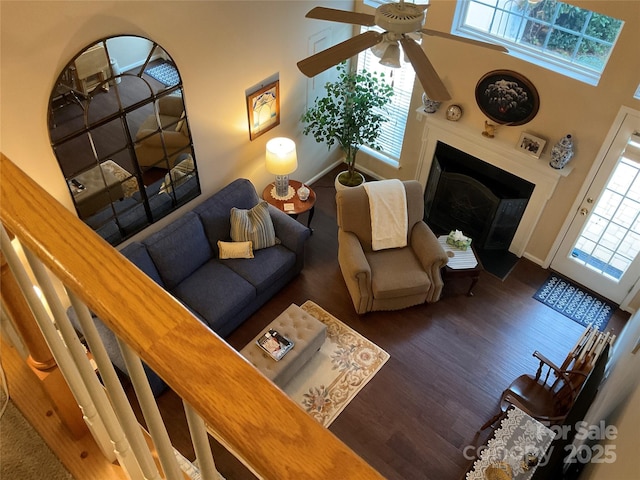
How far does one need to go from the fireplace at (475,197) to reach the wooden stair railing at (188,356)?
17.1 feet

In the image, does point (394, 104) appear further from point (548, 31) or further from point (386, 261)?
point (386, 261)

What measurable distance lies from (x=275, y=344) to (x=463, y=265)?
210 centimetres

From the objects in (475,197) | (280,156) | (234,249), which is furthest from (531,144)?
(234,249)

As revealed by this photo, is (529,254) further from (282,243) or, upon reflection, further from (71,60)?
(71,60)

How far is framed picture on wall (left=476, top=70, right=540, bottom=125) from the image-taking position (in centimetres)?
493

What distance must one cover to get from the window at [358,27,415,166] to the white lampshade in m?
1.35

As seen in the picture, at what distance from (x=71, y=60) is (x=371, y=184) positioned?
289cm

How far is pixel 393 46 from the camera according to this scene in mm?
2811

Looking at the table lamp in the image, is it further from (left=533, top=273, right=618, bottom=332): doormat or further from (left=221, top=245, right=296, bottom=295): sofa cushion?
(left=533, top=273, right=618, bottom=332): doormat

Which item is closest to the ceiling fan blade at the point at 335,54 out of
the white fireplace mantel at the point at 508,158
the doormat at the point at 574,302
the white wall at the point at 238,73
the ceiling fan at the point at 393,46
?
the ceiling fan at the point at 393,46

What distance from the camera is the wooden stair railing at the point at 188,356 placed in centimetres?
63

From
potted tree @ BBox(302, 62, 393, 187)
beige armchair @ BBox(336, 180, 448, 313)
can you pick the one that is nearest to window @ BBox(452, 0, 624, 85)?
potted tree @ BBox(302, 62, 393, 187)

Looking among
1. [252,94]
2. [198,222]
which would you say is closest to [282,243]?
[198,222]

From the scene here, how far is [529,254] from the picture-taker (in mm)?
5914
